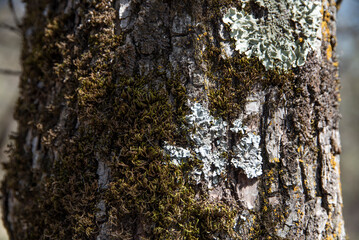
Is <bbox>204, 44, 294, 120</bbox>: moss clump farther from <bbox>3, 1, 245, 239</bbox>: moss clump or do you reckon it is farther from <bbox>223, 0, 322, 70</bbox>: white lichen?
<bbox>3, 1, 245, 239</bbox>: moss clump

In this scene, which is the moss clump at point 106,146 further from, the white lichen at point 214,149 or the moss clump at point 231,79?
the moss clump at point 231,79

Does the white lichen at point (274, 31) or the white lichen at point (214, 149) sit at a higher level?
the white lichen at point (274, 31)

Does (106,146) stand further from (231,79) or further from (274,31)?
(274,31)

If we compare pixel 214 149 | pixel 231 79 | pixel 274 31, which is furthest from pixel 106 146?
pixel 274 31

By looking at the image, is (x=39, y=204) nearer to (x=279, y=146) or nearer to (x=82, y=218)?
(x=82, y=218)

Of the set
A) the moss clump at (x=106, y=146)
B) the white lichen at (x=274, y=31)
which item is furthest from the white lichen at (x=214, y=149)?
the white lichen at (x=274, y=31)

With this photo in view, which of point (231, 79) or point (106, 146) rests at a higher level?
point (231, 79)
